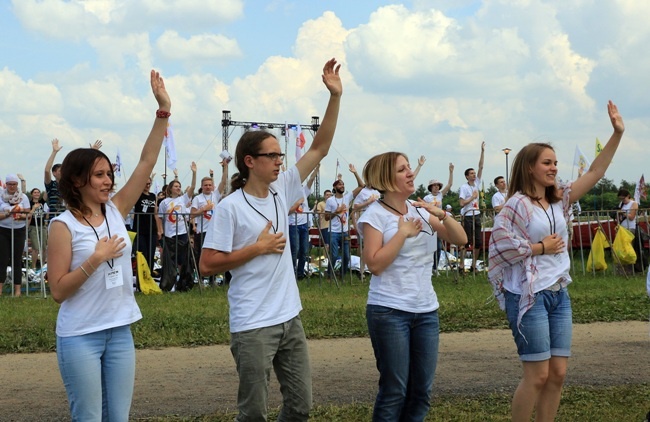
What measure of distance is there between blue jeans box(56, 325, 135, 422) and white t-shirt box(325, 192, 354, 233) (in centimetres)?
1266

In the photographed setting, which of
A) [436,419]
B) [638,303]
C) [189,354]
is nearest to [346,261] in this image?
[638,303]

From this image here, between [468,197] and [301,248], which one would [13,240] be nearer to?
[301,248]

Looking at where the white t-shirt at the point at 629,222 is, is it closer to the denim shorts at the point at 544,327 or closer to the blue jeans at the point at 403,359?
the denim shorts at the point at 544,327

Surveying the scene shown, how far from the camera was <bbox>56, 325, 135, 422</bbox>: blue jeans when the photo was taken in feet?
14.5

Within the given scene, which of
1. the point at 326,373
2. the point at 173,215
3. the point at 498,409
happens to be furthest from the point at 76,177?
the point at 173,215

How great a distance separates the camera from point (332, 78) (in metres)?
5.57

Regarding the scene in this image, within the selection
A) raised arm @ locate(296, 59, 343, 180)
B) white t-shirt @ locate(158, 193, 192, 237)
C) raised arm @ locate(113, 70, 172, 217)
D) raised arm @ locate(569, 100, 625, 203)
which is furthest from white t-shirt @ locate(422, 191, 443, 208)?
raised arm @ locate(113, 70, 172, 217)

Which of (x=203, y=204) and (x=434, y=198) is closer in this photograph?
(x=203, y=204)

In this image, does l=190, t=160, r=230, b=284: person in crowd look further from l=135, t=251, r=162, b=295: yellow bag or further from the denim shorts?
the denim shorts

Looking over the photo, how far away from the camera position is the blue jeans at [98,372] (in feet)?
14.5

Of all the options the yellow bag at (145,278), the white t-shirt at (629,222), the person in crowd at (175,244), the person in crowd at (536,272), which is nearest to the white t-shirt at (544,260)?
the person in crowd at (536,272)

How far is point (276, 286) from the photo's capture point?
5.03 m

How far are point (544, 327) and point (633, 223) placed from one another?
14.0 metres

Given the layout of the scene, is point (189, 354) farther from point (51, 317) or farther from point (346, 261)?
point (346, 261)
